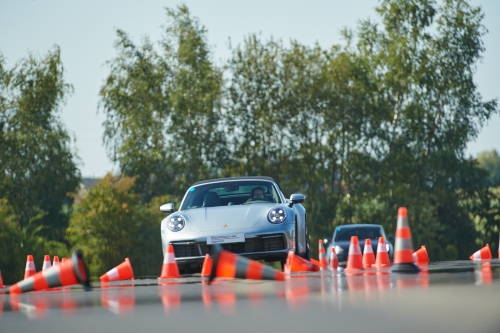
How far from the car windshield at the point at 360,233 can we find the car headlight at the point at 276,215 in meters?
11.8

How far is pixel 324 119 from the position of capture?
172ft

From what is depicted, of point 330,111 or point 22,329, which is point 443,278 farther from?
point 330,111

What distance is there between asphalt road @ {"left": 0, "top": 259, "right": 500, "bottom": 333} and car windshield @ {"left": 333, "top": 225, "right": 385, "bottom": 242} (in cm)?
1496

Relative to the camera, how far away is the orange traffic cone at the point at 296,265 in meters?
13.9

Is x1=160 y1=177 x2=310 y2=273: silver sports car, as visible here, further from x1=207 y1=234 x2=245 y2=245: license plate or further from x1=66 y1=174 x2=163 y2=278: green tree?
x1=66 y1=174 x2=163 y2=278: green tree

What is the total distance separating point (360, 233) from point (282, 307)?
61.8 feet

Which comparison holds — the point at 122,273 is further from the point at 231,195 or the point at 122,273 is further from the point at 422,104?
the point at 422,104

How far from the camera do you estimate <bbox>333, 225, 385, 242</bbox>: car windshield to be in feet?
85.0

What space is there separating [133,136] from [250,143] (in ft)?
21.3

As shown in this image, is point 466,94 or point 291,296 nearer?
point 291,296

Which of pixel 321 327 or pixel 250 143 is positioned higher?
pixel 250 143

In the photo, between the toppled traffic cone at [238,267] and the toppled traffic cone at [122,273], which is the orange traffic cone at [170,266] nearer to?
the toppled traffic cone at [122,273]

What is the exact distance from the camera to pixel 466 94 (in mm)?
51375

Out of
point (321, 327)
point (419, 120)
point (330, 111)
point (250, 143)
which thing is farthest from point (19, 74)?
point (321, 327)
